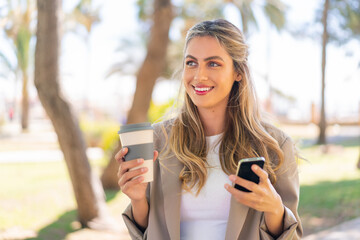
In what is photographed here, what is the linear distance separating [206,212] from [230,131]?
1.53 ft

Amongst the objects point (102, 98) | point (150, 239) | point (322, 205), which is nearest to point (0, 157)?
point (322, 205)

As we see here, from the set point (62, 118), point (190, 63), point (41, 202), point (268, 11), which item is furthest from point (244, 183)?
point (268, 11)

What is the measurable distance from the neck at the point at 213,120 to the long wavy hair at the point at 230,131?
1.2 inches

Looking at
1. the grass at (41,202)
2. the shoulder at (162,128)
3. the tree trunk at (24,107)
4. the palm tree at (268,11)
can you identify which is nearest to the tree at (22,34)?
the tree trunk at (24,107)

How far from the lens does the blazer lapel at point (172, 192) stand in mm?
1873

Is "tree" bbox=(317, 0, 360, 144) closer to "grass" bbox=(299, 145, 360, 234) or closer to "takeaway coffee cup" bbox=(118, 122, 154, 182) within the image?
"grass" bbox=(299, 145, 360, 234)

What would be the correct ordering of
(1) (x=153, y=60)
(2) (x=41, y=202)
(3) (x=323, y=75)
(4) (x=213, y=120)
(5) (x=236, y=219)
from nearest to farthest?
(5) (x=236, y=219), (4) (x=213, y=120), (2) (x=41, y=202), (1) (x=153, y=60), (3) (x=323, y=75)

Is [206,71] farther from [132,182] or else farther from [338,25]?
[338,25]

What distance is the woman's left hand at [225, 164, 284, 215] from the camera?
5.00ft

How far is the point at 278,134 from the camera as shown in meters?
2.06

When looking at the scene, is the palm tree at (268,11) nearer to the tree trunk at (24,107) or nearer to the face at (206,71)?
the tree trunk at (24,107)

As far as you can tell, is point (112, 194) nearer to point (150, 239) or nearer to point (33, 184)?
point (33, 184)

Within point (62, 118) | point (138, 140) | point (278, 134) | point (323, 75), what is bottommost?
point (323, 75)

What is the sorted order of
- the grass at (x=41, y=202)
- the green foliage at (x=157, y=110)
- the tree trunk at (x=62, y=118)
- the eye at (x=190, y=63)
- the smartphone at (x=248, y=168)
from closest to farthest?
the smartphone at (x=248, y=168)
the eye at (x=190, y=63)
the tree trunk at (x=62, y=118)
the grass at (x=41, y=202)
the green foliage at (x=157, y=110)
